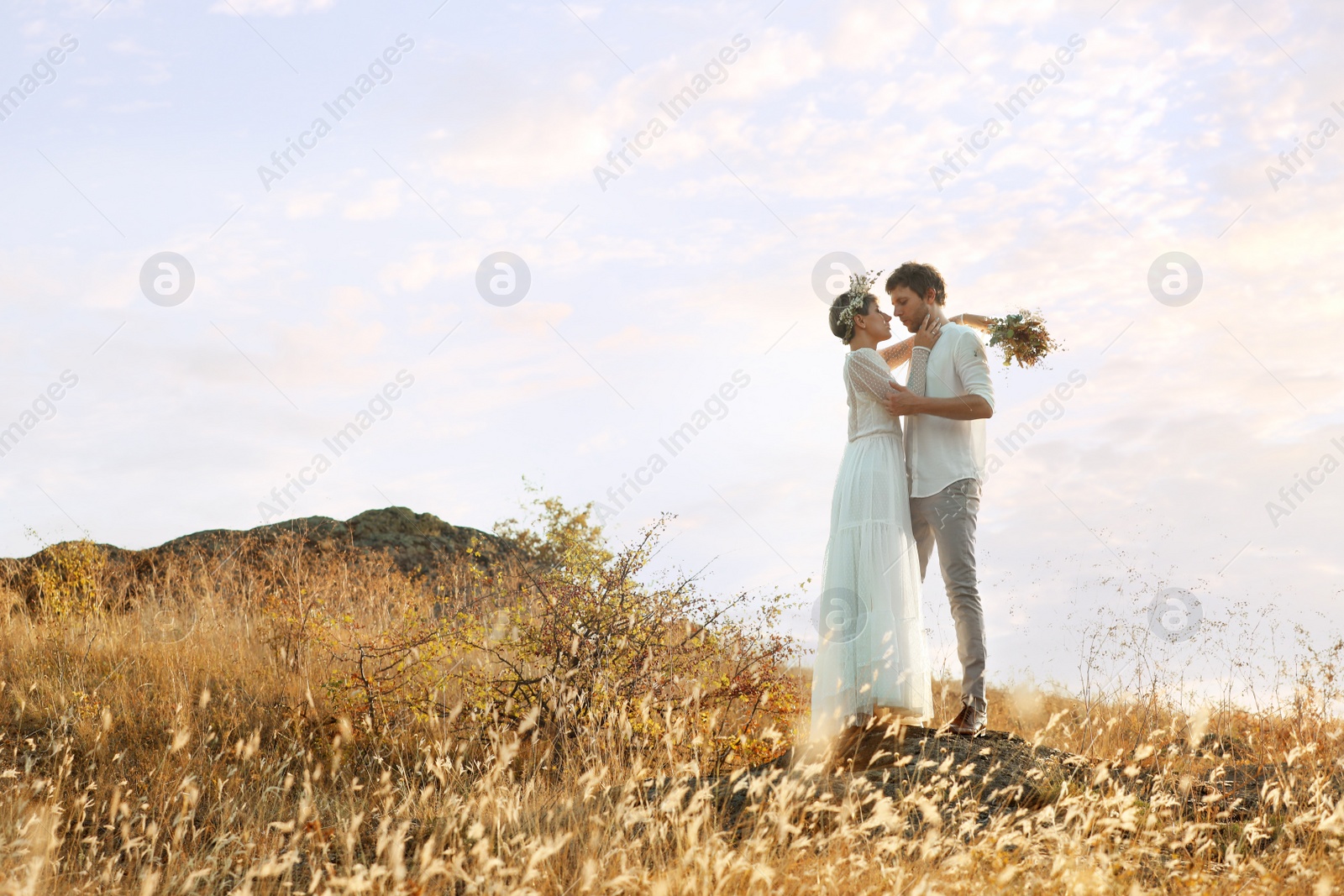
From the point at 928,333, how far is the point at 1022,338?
79cm

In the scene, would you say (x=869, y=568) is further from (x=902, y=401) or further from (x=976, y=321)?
(x=976, y=321)

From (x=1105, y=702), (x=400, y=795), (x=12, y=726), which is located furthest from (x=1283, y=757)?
(x=12, y=726)

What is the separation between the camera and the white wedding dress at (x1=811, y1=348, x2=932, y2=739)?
5473 millimetres

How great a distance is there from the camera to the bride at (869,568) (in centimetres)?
547

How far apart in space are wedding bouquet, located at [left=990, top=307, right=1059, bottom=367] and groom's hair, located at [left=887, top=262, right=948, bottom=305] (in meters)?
0.64

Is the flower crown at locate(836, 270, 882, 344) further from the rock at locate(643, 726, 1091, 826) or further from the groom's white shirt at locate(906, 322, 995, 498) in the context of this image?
the rock at locate(643, 726, 1091, 826)

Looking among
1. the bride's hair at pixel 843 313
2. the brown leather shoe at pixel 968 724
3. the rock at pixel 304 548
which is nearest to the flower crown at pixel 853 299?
the bride's hair at pixel 843 313

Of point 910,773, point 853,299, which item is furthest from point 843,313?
point 910,773

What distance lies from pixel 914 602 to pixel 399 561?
9415 millimetres

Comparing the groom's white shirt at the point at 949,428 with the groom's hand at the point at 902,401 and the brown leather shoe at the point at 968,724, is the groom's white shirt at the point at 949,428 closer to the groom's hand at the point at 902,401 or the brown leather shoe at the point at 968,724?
the groom's hand at the point at 902,401

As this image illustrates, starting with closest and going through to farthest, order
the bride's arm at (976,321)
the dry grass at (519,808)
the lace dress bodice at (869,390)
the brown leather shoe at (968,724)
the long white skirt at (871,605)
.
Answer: the dry grass at (519,808), the brown leather shoe at (968,724), the long white skirt at (871,605), the lace dress bodice at (869,390), the bride's arm at (976,321)

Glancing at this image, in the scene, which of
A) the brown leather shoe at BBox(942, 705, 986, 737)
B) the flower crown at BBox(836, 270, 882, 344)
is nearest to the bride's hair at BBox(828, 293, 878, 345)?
the flower crown at BBox(836, 270, 882, 344)

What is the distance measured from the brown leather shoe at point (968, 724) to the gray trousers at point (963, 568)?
4 centimetres

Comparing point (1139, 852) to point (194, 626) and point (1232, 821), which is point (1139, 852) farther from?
point (194, 626)
